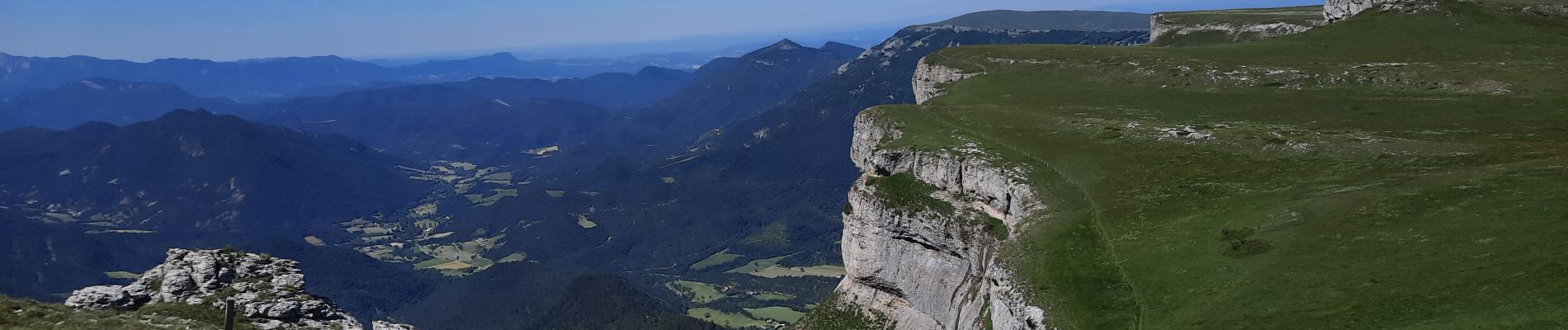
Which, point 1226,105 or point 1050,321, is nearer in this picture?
point 1050,321

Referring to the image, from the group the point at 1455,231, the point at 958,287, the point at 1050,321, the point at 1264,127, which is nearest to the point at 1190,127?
the point at 1264,127

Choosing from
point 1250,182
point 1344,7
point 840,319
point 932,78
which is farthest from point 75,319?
point 1344,7

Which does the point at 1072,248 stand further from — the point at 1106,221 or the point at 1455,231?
the point at 1455,231

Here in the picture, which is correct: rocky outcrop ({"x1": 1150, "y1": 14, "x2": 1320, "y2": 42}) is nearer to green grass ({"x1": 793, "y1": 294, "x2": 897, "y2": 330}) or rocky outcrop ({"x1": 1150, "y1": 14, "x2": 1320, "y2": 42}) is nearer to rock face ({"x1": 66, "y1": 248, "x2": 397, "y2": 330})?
green grass ({"x1": 793, "y1": 294, "x2": 897, "y2": 330})

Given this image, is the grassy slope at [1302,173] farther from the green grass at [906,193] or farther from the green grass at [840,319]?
→ the green grass at [840,319]

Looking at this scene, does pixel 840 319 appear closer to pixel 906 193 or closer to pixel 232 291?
pixel 906 193

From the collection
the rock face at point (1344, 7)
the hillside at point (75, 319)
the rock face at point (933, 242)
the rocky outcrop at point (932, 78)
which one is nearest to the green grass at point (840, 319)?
the rock face at point (933, 242)

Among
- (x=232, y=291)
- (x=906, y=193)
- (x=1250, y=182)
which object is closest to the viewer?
(x=232, y=291)
